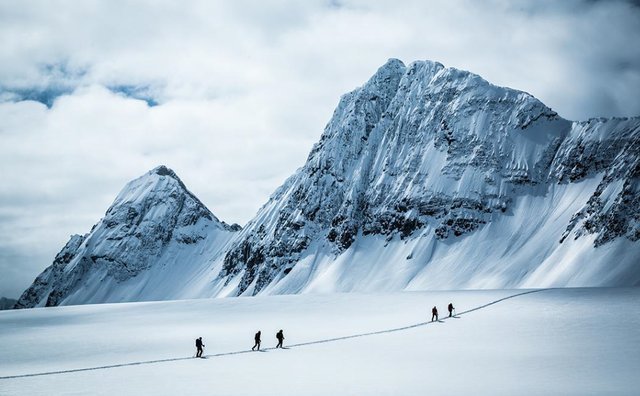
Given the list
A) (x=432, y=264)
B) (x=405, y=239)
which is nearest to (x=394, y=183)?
(x=405, y=239)

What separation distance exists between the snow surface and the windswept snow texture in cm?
6823

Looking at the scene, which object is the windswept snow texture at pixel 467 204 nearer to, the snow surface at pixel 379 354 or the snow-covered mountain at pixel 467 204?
the snow-covered mountain at pixel 467 204

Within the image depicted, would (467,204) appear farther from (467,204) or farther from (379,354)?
(379,354)

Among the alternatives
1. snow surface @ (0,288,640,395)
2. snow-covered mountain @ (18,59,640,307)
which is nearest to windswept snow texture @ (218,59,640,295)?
snow-covered mountain @ (18,59,640,307)

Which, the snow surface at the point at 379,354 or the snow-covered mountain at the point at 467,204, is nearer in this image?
the snow surface at the point at 379,354

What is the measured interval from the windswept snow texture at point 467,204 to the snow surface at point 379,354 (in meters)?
68.2

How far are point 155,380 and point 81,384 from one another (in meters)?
3.16

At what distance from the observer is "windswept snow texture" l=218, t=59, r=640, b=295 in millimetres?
117438

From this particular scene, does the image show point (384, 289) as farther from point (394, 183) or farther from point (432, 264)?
point (394, 183)

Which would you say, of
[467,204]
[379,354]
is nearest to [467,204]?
[467,204]

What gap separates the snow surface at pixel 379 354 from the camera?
19859mm

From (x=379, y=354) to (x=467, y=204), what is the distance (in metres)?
134

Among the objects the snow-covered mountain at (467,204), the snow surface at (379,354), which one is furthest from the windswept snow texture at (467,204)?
the snow surface at (379,354)

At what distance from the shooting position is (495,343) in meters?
29.3
